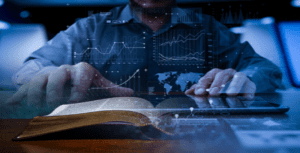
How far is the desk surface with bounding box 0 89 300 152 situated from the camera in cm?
43

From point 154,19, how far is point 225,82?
1.14 ft

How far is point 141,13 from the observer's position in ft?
2.45

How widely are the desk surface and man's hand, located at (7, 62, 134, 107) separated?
167 mm

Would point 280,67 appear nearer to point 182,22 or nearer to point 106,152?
point 182,22

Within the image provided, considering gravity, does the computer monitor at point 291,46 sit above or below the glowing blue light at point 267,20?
below

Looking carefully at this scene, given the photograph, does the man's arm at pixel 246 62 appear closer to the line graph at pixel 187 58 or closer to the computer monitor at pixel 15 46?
the line graph at pixel 187 58

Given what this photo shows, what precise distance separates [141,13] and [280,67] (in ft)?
1.79

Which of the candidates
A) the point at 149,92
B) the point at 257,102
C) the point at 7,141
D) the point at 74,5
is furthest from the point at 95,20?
the point at 257,102

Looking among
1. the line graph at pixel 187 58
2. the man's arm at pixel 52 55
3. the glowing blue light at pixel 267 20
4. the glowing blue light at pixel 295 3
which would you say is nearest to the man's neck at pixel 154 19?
the line graph at pixel 187 58

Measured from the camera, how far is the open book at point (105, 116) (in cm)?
49

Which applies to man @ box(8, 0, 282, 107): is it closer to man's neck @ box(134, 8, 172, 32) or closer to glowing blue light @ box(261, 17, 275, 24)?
man's neck @ box(134, 8, 172, 32)

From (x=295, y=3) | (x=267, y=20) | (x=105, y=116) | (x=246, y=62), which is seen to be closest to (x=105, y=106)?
(x=105, y=116)

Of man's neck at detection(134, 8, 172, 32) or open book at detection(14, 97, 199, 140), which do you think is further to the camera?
man's neck at detection(134, 8, 172, 32)

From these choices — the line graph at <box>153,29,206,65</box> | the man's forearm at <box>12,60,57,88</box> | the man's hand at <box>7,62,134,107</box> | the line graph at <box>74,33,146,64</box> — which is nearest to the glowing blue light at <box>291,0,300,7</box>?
the line graph at <box>153,29,206,65</box>
